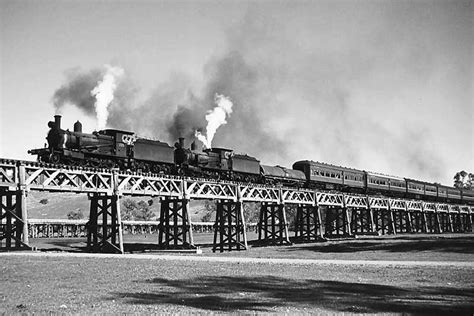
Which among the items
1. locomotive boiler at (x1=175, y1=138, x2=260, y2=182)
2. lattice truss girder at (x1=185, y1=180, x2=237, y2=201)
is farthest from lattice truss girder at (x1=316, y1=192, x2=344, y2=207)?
lattice truss girder at (x1=185, y1=180, x2=237, y2=201)

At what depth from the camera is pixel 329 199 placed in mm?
51875

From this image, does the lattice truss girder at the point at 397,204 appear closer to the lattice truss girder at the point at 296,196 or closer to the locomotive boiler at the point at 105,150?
the lattice truss girder at the point at 296,196

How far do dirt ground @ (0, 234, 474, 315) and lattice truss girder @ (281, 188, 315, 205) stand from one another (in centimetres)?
2402

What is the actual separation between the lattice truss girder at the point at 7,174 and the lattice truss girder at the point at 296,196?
981 inches

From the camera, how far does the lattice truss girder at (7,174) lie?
942 inches

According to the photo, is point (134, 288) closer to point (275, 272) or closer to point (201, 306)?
point (201, 306)

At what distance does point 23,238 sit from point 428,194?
6624 cm

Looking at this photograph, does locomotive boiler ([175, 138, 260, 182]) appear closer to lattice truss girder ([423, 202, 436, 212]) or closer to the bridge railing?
the bridge railing

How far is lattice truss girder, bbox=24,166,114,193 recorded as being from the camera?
25297 mm

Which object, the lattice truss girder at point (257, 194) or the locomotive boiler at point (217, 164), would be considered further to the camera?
the lattice truss girder at point (257, 194)

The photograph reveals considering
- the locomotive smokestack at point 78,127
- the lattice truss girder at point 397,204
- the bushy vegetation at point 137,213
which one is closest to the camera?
the locomotive smokestack at point 78,127

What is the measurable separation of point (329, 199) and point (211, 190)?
2005cm

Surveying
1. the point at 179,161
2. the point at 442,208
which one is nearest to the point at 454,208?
the point at 442,208

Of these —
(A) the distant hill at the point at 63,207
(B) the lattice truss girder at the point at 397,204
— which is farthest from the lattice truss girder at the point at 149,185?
(A) the distant hill at the point at 63,207
